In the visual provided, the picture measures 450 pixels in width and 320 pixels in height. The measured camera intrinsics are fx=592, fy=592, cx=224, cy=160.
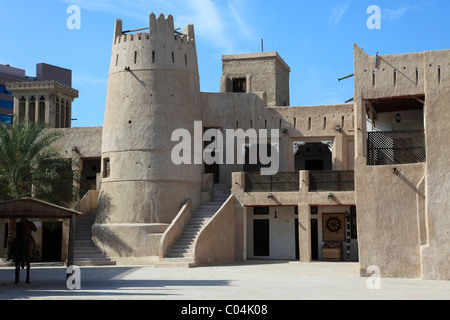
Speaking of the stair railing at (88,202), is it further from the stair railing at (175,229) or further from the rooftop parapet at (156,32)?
the rooftop parapet at (156,32)

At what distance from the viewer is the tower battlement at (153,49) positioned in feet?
87.0

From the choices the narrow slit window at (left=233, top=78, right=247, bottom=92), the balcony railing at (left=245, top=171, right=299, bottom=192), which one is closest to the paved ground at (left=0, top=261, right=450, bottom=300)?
the balcony railing at (left=245, top=171, right=299, bottom=192)

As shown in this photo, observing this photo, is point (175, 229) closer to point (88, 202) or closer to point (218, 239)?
point (218, 239)

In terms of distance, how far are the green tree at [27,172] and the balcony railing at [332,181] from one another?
34.9 feet

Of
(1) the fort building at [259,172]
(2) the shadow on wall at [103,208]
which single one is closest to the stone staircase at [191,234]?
(1) the fort building at [259,172]

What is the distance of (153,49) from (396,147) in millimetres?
12319

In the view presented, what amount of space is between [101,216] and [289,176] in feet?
27.9

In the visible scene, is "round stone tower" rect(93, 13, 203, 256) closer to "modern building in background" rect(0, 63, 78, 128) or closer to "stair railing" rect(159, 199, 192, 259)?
"stair railing" rect(159, 199, 192, 259)

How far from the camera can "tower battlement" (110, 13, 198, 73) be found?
26.5 m

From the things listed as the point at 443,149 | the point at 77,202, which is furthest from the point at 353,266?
the point at 77,202

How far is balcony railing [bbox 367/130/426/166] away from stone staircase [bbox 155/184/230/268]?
26.1ft

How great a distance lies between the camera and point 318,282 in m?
16.6

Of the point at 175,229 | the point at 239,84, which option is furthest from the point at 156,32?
the point at 175,229
